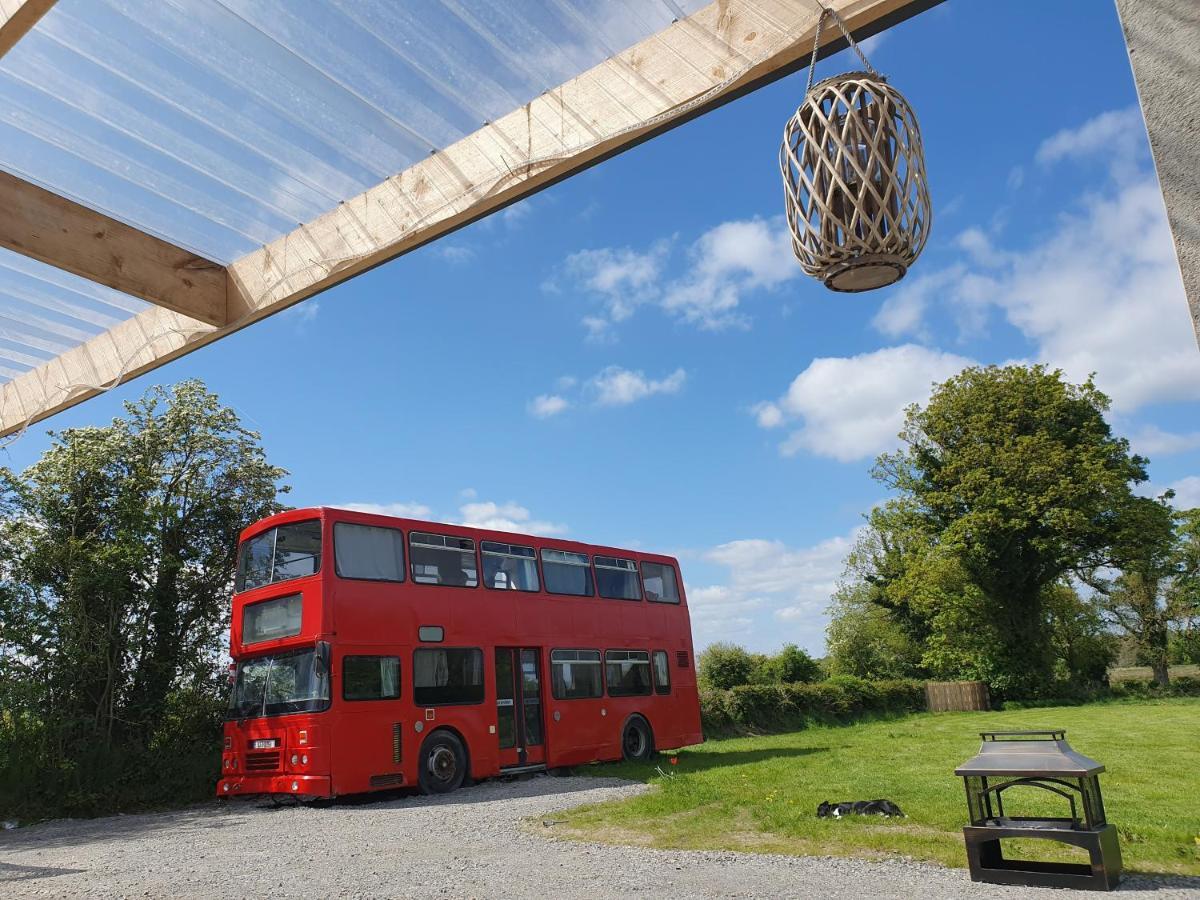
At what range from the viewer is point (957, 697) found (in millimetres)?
23062

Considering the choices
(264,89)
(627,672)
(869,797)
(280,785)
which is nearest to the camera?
(264,89)

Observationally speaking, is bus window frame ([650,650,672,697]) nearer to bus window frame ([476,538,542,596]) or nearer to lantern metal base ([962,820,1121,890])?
bus window frame ([476,538,542,596])

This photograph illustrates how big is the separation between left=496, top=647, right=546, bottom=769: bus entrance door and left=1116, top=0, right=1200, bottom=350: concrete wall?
10227 mm

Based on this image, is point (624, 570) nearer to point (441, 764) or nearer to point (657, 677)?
point (657, 677)

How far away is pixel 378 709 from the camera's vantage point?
9.45 metres

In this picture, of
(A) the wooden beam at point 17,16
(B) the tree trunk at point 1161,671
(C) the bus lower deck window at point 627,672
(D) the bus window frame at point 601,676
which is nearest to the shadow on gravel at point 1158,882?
(A) the wooden beam at point 17,16

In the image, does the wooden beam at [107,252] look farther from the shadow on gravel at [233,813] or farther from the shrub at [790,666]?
the shrub at [790,666]

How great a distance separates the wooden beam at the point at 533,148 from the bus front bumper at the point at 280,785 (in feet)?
19.5

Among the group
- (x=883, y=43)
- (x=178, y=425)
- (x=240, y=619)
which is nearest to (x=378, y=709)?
(x=240, y=619)

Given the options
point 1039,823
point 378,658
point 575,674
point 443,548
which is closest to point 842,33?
point 1039,823

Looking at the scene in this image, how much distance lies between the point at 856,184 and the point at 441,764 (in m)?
9.33

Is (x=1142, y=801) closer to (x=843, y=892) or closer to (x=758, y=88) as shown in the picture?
(x=843, y=892)

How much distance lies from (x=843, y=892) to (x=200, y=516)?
36.6ft

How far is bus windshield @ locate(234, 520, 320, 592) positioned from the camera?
9.45 metres
